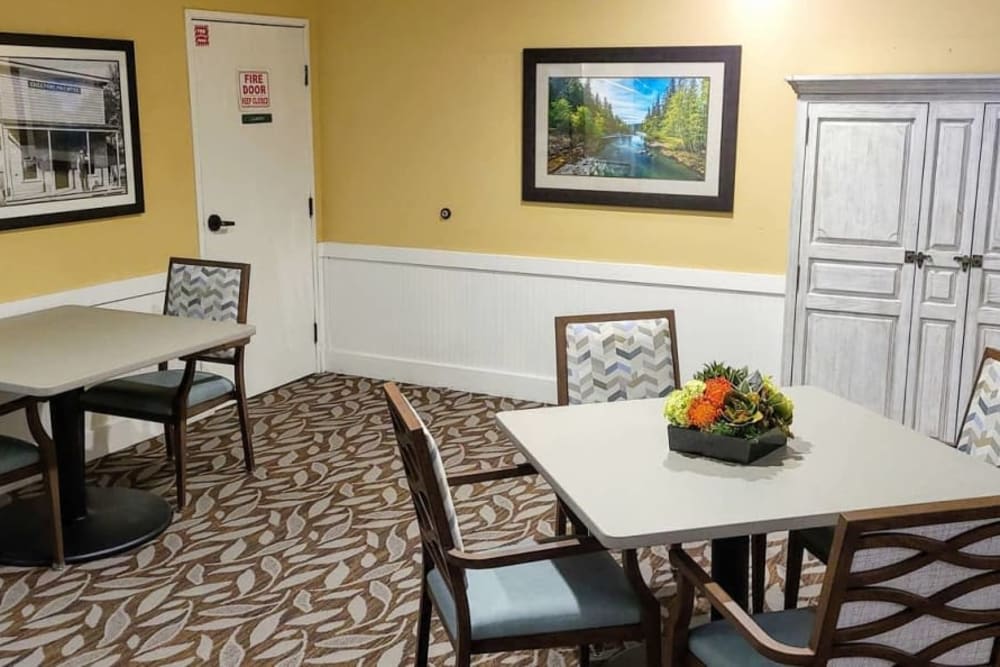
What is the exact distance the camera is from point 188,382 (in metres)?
4.13

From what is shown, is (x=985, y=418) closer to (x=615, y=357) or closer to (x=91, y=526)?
(x=615, y=357)

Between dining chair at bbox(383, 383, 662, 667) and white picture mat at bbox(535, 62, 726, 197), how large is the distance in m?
2.96

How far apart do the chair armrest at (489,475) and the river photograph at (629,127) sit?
104 inches

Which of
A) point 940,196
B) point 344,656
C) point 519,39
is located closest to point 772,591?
point 344,656

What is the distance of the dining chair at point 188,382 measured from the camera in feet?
13.6

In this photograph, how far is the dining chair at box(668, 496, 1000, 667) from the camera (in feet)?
6.30

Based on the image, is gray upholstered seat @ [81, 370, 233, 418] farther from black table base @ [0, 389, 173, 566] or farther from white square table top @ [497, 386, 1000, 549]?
white square table top @ [497, 386, 1000, 549]

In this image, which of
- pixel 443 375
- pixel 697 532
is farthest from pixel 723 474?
pixel 443 375

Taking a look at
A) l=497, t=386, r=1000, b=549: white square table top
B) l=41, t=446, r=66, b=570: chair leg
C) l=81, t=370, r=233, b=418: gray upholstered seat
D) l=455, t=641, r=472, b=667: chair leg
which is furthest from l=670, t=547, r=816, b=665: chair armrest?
l=81, t=370, r=233, b=418: gray upholstered seat

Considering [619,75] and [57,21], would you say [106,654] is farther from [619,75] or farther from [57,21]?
[619,75]

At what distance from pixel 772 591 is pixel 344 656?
4.84 feet

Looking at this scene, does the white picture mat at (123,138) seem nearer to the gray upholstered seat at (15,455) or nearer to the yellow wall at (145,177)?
the yellow wall at (145,177)

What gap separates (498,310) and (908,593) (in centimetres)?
393

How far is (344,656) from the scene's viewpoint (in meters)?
3.13
